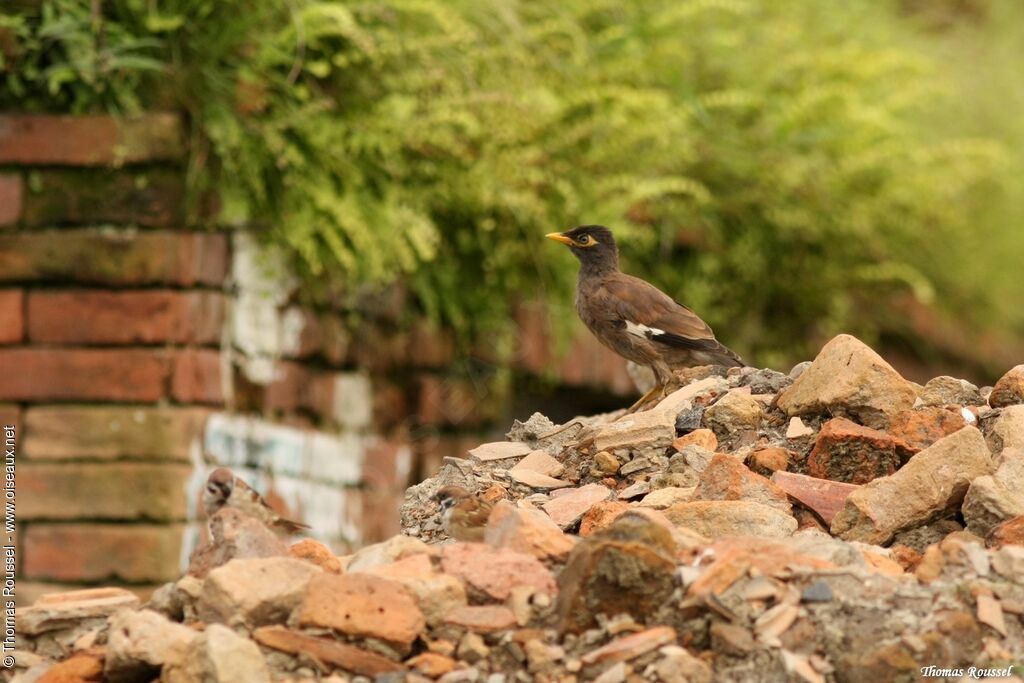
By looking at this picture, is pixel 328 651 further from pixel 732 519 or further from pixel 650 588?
pixel 732 519

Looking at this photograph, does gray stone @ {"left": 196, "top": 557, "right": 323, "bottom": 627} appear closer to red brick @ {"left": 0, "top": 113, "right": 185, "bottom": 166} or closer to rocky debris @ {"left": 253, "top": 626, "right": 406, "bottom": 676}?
rocky debris @ {"left": 253, "top": 626, "right": 406, "bottom": 676}

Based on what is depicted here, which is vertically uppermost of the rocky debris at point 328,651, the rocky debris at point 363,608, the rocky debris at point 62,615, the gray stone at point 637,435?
the gray stone at point 637,435

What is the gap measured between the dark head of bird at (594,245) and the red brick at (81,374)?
1378 mm

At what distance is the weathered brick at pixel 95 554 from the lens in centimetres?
429

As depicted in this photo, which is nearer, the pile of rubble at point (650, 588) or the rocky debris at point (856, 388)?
the pile of rubble at point (650, 588)

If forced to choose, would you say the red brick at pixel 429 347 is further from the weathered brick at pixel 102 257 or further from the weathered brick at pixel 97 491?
the weathered brick at pixel 97 491

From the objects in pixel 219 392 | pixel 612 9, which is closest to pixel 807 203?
pixel 612 9

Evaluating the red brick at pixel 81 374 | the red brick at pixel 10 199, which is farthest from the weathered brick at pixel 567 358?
the red brick at pixel 10 199

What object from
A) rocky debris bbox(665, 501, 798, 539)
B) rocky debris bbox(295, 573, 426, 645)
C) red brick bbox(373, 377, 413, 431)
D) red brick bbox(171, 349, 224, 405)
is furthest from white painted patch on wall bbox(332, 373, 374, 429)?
rocky debris bbox(295, 573, 426, 645)

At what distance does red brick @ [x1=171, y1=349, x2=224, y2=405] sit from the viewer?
14.4ft

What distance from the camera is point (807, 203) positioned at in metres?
6.60

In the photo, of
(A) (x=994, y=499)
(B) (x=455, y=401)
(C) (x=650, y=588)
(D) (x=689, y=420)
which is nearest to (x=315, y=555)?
(C) (x=650, y=588)

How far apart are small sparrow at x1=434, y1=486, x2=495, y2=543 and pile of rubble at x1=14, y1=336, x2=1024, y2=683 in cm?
5

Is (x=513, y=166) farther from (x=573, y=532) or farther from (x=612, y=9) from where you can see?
(x=573, y=532)
